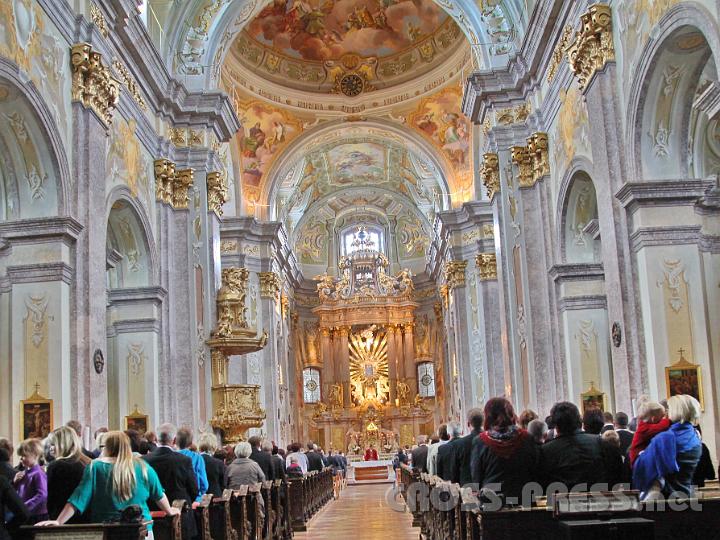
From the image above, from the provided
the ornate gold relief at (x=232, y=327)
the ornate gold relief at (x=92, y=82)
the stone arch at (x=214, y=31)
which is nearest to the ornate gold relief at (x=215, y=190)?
the ornate gold relief at (x=232, y=327)

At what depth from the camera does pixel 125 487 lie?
5.57 metres

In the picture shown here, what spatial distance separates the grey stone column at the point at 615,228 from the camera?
38.0 ft

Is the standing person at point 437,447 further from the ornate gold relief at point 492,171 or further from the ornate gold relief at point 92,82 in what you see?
the ornate gold relief at point 492,171

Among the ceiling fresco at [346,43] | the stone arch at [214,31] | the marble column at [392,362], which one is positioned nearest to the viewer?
the stone arch at [214,31]

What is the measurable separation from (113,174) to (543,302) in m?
7.81

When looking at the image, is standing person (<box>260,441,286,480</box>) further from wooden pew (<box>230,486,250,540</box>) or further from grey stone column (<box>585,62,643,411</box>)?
grey stone column (<box>585,62,643,411</box>)

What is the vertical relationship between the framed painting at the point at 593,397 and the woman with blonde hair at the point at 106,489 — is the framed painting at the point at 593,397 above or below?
above

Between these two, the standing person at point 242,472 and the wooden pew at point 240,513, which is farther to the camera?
the standing person at point 242,472

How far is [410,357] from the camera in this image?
38438 mm

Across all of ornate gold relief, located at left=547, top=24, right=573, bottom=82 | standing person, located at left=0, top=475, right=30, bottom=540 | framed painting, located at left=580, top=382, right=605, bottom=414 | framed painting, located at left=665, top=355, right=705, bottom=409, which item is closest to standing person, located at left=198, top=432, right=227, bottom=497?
standing person, located at left=0, top=475, right=30, bottom=540

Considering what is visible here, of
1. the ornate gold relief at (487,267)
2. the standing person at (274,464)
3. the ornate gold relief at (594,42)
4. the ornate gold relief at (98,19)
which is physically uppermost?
the ornate gold relief at (98,19)

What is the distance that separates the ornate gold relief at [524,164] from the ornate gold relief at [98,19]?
24.9ft

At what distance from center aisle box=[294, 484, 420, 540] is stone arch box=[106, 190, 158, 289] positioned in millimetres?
5212

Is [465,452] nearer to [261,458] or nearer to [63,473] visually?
[63,473]
